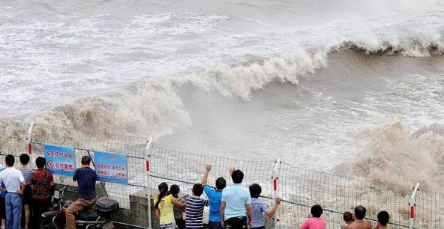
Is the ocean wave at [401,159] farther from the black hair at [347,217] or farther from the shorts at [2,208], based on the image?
the shorts at [2,208]

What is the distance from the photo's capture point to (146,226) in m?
10.9

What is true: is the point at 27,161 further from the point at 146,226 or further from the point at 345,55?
the point at 345,55

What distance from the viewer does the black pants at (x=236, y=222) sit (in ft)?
29.6

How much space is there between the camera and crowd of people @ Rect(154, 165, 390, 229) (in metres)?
8.78

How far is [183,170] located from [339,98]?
13.3 metres

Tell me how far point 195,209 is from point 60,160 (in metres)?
2.82

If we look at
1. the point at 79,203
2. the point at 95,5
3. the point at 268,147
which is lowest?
the point at 268,147

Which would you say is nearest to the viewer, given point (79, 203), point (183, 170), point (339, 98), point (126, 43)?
point (79, 203)

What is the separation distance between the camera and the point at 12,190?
1020 cm

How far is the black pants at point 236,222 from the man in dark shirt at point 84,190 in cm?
243

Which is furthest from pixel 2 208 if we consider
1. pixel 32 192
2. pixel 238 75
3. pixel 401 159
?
pixel 238 75

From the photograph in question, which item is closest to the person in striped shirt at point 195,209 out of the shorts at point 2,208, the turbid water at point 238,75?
the shorts at point 2,208

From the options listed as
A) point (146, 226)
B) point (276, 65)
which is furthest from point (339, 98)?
point (146, 226)

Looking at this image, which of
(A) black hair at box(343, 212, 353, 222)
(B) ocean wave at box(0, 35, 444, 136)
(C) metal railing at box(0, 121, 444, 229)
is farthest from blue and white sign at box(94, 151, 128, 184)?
(B) ocean wave at box(0, 35, 444, 136)
